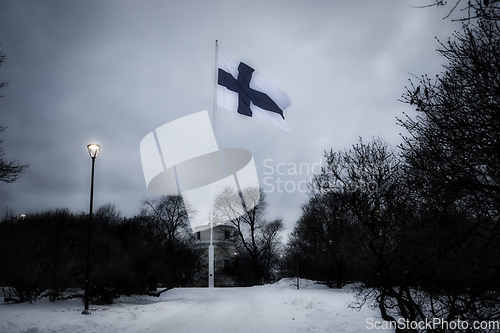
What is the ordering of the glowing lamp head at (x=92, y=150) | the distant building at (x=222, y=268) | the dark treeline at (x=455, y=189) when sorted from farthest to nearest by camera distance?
the distant building at (x=222, y=268) → the glowing lamp head at (x=92, y=150) → the dark treeline at (x=455, y=189)

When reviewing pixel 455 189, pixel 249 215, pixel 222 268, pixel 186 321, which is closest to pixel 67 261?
pixel 186 321

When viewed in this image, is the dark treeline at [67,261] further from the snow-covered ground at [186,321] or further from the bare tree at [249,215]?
the bare tree at [249,215]

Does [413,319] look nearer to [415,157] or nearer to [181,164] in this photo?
[415,157]

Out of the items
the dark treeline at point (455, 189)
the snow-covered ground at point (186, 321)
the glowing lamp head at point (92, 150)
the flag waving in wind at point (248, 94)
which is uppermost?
the flag waving in wind at point (248, 94)

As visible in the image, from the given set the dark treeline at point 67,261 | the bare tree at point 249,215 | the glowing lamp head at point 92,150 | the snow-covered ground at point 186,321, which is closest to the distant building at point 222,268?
the bare tree at point 249,215

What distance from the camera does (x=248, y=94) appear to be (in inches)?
704

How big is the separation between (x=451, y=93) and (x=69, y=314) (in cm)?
1363

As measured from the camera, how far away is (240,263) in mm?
46000

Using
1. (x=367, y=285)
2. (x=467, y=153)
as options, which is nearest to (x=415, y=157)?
(x=467, y=153)

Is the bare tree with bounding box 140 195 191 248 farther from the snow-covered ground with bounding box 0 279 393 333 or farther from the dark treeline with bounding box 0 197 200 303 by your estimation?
the snow-covered ground with bounding box 0 279 393 333

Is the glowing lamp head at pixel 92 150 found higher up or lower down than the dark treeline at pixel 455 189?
higher up

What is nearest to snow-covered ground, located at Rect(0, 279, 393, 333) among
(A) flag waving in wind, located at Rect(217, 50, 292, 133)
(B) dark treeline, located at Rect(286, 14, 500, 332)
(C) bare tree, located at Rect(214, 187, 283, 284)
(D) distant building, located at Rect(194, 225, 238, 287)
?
(B) dark treeline, located at Rect(286, 14, 500, 332)

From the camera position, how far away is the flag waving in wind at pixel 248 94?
17562 mm

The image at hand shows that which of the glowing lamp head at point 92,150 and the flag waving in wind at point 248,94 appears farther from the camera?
the flag waving in wind at point 248,94
